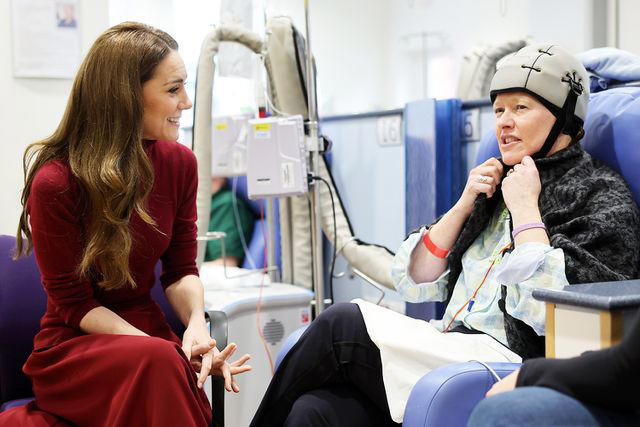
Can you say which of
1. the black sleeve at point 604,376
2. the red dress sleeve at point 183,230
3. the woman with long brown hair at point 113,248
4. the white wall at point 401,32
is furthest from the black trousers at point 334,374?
the white wall at point 401,32

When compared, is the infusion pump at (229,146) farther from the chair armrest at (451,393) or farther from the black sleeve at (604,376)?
the black sleeve at (604,376)

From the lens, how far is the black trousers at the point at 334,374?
1.71 m

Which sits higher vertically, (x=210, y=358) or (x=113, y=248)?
(x=113, y=248)

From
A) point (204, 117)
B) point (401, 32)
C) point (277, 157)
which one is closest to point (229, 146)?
point (204, 117)

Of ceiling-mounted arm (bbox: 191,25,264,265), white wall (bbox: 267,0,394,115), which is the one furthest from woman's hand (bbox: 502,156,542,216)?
white wall (bbox: 267,0,394,115)

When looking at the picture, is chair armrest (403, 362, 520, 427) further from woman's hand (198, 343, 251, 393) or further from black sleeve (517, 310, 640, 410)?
woman's hand (198, 343, 251, 393)

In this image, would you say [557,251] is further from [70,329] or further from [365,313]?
[70,329]

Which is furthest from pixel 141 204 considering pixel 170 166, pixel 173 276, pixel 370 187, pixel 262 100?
pixel 370 187

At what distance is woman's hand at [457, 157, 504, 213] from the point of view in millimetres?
1830

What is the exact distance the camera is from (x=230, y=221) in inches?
144

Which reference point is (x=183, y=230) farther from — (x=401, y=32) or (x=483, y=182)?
(x=401, y=32)

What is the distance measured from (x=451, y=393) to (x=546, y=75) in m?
0.76

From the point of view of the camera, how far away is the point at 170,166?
6.07ft

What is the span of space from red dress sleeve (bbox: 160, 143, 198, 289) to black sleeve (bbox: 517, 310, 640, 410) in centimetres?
102
